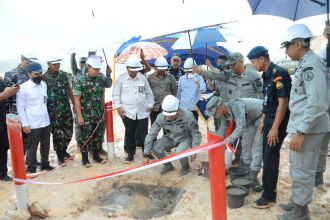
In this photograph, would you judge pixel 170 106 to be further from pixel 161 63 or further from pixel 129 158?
pixel 129 158

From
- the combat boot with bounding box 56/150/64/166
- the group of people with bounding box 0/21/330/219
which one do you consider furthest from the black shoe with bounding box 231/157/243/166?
the combat boot with bounding box 56/150/64/166

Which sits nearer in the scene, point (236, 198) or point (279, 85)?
point (279, 85)

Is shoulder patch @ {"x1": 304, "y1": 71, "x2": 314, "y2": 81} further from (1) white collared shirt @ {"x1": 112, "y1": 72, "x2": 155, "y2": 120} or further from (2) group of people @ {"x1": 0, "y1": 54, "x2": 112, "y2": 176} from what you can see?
(2) group of people @ {"x1": 0, "y1": 54, "x2": 112, "y2": 176}

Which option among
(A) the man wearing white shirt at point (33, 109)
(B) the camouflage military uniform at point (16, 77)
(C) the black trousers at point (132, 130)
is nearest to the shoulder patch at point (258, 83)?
(C) the black trousers at point (132, 130)

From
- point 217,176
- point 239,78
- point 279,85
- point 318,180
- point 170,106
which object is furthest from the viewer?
point 239,78

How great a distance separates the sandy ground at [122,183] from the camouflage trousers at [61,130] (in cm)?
40

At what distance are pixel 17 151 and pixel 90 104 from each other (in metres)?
2.02

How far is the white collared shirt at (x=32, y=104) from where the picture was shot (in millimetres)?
5027

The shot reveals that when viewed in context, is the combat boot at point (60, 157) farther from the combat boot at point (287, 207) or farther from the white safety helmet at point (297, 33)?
the white safety helmet at point (297, 33)

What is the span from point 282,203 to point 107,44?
138 inches

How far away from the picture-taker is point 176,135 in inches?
211

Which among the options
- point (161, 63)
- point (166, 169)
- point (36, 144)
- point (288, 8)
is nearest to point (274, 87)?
point (288, 8)

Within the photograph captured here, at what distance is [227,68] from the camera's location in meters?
5.39

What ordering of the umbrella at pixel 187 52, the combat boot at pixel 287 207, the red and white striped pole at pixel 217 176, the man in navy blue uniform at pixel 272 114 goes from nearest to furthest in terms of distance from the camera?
the red and white striped pole at pixel 217 176 < the man in navy blue uniform at pixel 272 114 < the combat boot at pixel 287 207 < the umbrella at pixel 187 52
